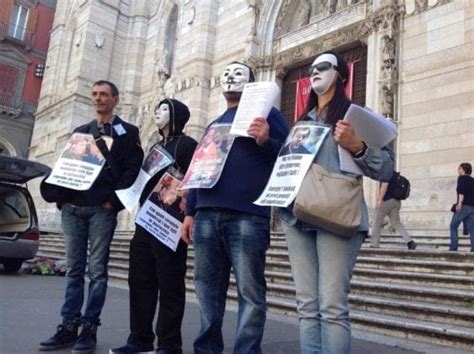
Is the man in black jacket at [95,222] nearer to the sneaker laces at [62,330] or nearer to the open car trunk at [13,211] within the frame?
the sneaker laces at [62,330]

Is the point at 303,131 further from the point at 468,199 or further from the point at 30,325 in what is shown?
the point at 468,199

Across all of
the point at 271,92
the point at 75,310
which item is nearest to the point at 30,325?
the point at 75,310

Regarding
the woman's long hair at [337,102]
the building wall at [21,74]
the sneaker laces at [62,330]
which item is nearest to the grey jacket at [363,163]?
the woman's long hair at [337,102]

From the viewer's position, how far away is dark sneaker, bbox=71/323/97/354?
354 cm

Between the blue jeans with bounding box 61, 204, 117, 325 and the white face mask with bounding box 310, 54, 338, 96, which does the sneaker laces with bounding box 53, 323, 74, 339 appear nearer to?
the blue jeans with bounding box 61, 204, 117, 325

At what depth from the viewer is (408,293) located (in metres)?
5.93

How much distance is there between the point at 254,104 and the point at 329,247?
102 cm

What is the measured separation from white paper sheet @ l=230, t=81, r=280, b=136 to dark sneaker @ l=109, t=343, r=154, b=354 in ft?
5.90

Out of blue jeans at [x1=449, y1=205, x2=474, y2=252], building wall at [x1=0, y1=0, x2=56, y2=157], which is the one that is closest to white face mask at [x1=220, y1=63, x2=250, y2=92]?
blue jeans at [x1=449, y1=205, x2=474, y2=252]

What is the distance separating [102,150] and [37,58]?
28.6m

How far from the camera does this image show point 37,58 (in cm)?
2936

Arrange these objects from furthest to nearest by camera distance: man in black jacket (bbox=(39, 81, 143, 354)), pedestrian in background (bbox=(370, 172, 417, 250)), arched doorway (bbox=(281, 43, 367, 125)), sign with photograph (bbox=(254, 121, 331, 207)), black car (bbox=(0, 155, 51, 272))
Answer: arched doorway (bbox=(281, 43, 367, 125))
black car (bbox=(0, 155, 51, 272))
pedestrian in background (bbox=(370, 172, 417, 250))
man in black jacket (bbox=(39, 81, 143, 354))
sign with photograph (bbox=(254, 121, 331, 207))

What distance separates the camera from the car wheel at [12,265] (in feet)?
30.9

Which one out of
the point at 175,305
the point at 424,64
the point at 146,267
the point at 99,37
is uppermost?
the point at 99,37
